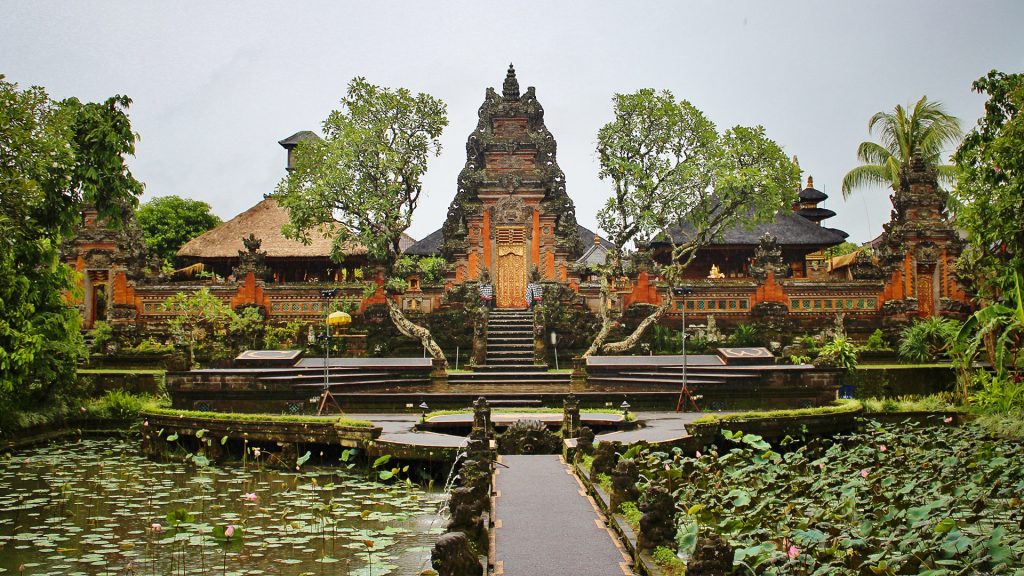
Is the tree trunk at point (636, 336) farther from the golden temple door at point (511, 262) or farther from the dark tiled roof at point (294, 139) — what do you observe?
the dark tiled roof at point (294, 139)

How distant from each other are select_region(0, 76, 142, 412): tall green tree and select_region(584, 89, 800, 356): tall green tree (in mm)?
12850

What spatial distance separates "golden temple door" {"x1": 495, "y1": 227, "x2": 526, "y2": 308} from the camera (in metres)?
25.8

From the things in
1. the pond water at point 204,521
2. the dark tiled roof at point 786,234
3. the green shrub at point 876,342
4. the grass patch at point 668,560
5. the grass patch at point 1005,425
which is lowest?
the pond water at point 204,521

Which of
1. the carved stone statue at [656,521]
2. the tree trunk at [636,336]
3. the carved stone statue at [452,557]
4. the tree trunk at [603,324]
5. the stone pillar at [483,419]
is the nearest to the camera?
the carved stone statue at [452,557]

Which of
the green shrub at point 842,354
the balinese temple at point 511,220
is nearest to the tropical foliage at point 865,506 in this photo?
the green shrub at point 842,354

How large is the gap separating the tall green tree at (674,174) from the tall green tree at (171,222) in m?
25.0

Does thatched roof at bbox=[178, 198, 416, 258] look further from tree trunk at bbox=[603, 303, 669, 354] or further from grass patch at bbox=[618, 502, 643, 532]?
grass patch at bbox=[618, 502, 643, 532]

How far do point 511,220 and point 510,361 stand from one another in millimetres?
5625

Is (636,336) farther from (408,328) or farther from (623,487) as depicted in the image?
(623,487)

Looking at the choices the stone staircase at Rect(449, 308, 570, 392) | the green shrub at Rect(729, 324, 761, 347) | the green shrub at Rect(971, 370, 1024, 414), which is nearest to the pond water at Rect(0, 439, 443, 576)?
the stone staircase at Rect(449, 308, 570, 392)

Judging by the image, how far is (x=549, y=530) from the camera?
7.82 meters

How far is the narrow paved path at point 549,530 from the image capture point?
21.8 ft

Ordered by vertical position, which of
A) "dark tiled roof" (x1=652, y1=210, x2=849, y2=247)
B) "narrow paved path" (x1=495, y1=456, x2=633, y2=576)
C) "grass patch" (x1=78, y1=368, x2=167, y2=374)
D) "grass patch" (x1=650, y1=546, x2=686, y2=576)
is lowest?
"narrow paved path" (x1=495, y1=456, x2=633, y2=576)

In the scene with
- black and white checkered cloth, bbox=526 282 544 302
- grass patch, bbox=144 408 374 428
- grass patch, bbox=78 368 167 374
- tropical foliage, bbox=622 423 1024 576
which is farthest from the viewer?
black and white checkered cloth, bbox=526 282 544 302
